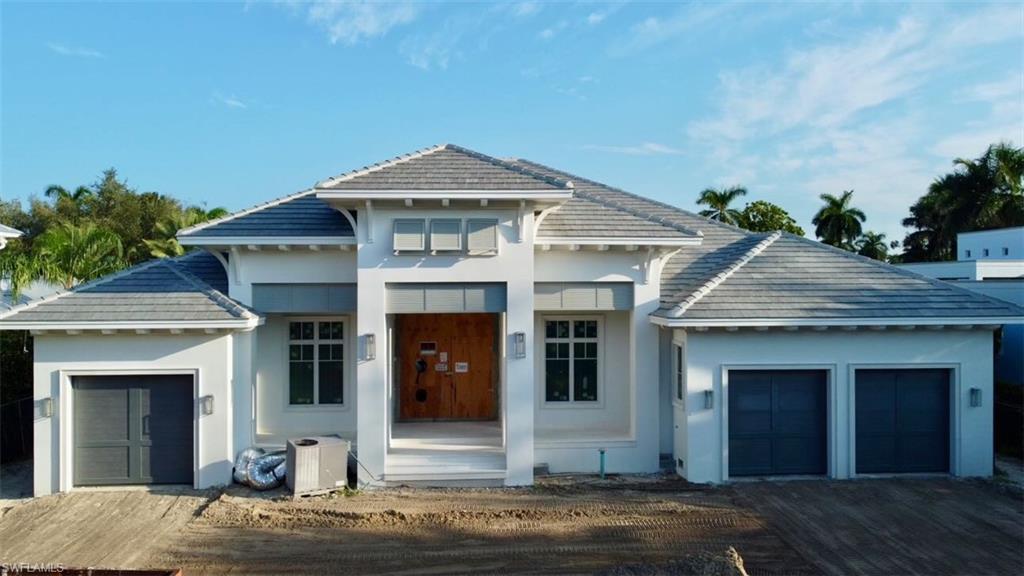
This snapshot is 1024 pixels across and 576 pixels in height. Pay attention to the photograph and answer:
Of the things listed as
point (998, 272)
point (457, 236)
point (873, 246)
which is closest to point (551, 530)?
point (457, 236)

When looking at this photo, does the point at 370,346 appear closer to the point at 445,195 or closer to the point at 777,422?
the point at 445,195

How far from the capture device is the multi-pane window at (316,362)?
41.7 ft

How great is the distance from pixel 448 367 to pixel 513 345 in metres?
3.40

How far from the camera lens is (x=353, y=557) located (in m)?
7.97

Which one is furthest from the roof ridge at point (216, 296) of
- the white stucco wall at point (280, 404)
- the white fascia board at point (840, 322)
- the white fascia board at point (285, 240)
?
the white fascia board at point (840, 322)

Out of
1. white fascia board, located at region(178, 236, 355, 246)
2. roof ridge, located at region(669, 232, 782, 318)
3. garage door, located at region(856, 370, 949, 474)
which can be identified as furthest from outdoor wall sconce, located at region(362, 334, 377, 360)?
garage door, located at region(856, 370, 949, 474)

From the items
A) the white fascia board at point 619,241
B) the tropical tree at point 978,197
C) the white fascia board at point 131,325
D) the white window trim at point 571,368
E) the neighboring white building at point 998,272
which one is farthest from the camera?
the tropical tree at point 978,197

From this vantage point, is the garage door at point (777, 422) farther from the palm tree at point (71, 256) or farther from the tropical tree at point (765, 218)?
the tropical tree at point (765, 218)

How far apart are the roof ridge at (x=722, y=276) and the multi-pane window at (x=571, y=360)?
2272mm

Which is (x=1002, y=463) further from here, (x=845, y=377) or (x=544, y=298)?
(x=544, y=298)

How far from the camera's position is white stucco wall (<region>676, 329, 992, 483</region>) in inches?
434

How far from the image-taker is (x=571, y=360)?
1277 centimetres

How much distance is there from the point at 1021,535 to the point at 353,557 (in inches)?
357

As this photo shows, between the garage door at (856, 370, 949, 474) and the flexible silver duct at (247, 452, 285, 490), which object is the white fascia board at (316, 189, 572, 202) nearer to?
the flexible silver duct at (247, 452, 285, 490)
